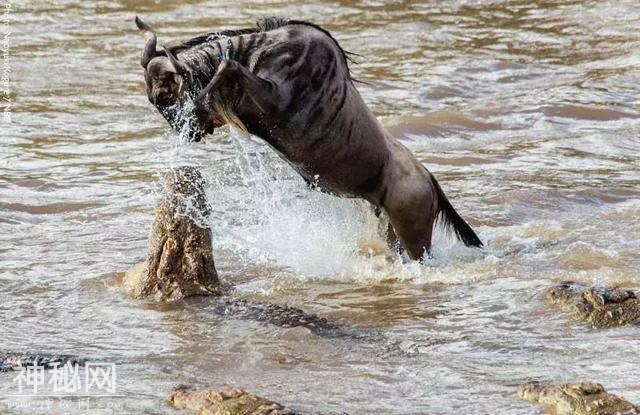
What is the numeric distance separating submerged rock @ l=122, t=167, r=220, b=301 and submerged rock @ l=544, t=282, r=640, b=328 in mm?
1913

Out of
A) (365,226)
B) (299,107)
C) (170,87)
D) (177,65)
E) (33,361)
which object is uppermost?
(177,65)

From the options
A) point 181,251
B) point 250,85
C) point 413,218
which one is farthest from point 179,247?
point 413,218

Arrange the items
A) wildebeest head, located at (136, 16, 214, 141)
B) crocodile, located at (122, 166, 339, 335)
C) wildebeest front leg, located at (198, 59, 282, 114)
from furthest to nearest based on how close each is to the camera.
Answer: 1. crocodile, located at (122, 166, 339, 335)
2. wildebeest head, located at (136, 16, 214, 141)
3. wildebeest front leg, located at (198, 59, 282, 114)

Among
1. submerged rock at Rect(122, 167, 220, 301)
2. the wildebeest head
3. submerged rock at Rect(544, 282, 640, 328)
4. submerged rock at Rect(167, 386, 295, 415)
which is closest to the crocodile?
submerged rock at Rect(122, 167, 220, 301)

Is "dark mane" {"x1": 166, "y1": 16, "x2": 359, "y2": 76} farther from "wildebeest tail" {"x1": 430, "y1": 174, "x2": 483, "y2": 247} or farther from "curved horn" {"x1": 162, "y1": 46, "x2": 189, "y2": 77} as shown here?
"wildebeest tail" {"x1": 430, "y1": 174, "x2": 483, "y2": 247}

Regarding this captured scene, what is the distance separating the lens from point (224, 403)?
17.2 feet

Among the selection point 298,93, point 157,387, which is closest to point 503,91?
point 298,93

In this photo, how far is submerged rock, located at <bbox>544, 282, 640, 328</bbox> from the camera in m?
6.54

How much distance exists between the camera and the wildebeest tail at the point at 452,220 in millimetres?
8203

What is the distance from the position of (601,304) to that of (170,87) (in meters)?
2.53

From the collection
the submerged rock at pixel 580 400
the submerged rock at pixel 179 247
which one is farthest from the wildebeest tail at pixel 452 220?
the submerged rock at pixel 580 400

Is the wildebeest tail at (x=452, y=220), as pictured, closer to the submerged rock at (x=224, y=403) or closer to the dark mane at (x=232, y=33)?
the dark mane at (x=232, y=33)

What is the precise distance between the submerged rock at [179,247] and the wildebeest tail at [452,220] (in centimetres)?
163

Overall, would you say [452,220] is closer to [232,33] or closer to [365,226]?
[365,226]
